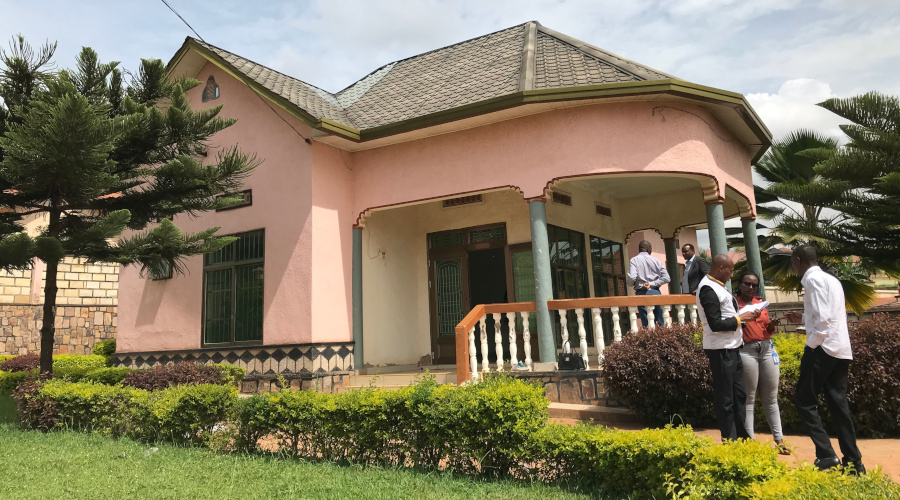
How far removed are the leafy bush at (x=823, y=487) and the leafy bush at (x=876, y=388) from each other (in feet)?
10.8

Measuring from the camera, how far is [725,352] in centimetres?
503

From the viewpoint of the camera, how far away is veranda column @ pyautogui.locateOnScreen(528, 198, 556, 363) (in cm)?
902

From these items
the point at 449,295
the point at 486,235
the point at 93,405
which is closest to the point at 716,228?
the point at 486,235

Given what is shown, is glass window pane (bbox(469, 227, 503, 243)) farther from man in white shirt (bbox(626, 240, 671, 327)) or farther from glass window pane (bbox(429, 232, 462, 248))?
man in white shirt (bbox(626, 240, 671, 327))

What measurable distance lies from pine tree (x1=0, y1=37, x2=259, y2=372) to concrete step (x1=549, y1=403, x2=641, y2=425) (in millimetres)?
5093

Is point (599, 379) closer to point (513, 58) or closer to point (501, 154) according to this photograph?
point (501, 154)

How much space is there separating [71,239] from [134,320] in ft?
17.6

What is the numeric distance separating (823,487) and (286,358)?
857cm

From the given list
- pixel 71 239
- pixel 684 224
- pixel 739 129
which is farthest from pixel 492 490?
pixel 684 224

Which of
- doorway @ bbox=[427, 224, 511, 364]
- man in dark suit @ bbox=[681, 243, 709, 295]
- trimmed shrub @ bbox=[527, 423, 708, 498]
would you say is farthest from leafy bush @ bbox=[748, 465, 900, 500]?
doorway @ bbox=[427, 224, 511, 364]

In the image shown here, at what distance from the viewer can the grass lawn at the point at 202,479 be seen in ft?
15.2

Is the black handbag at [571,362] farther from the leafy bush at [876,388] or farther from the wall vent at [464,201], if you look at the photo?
the wall vent at [464,201]

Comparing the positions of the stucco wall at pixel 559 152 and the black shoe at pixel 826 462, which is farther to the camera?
the stucco wall at pixel 559 152

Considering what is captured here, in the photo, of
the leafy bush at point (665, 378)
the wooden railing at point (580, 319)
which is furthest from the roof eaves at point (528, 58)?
the leafy bush at point (665, 378)
